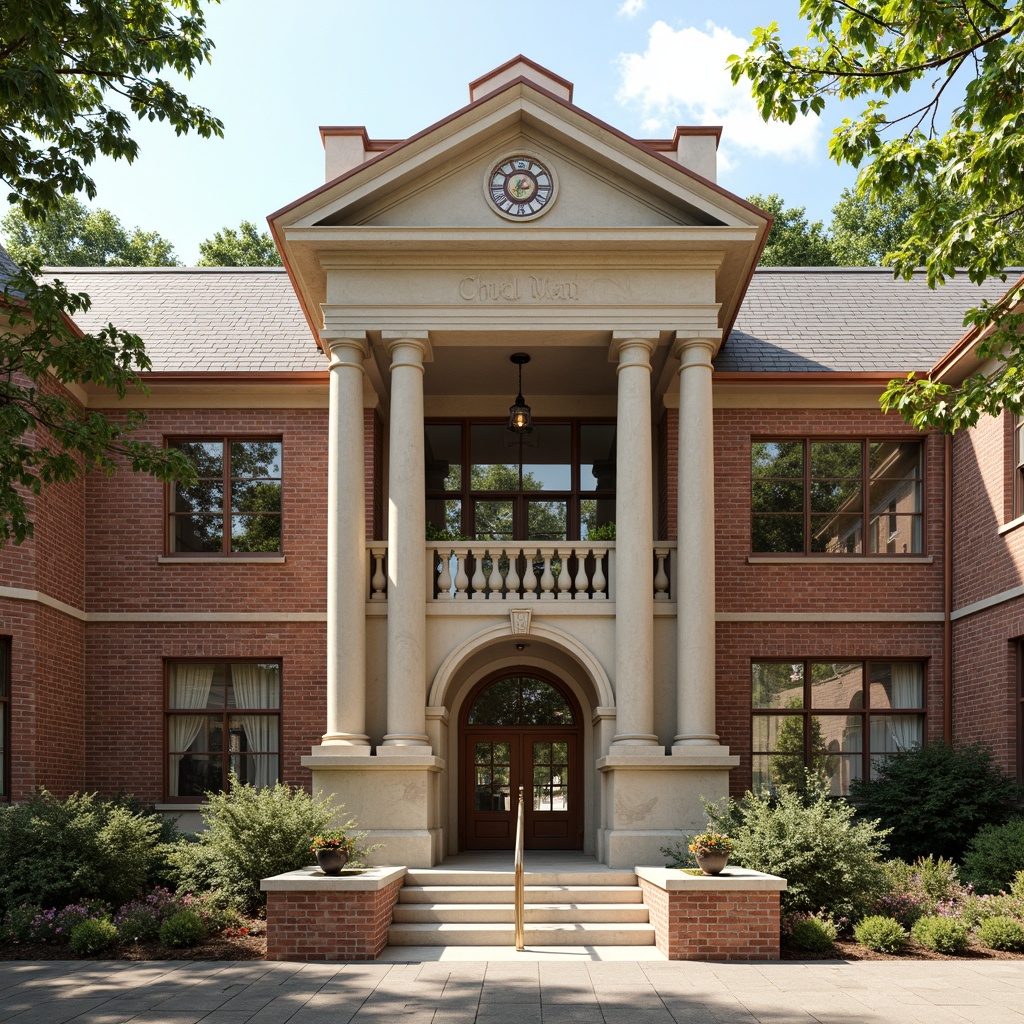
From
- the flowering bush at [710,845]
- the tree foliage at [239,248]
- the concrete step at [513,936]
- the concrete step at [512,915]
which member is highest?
the tree foliage at [239,248]

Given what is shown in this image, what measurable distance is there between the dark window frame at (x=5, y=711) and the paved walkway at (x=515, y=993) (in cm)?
474

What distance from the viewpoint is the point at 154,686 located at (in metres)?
18.2

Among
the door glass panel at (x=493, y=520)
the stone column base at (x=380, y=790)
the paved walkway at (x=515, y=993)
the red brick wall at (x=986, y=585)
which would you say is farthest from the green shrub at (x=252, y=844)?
the red brick wall at (x=986, y=585)

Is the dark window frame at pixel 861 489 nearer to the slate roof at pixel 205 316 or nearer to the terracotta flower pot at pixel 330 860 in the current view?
the slate roof at pixel 205 316

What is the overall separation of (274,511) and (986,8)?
1255 centimetres

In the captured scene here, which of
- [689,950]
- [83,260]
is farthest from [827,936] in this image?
[83,260]

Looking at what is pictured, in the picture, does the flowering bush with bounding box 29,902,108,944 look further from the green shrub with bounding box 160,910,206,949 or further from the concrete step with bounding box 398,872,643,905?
the concrete step with bounding box 398,872,643,905

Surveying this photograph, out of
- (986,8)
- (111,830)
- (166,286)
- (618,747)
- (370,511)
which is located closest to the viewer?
(986,8)

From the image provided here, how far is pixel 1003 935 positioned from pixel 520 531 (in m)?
9.66

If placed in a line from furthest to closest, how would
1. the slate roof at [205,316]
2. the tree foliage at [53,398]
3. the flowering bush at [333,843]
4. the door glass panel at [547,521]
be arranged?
the door glass panel at [547,521]
the slate roof at [205,316]
the flowering bush at [333,843]
the tree foliage at [53,398]

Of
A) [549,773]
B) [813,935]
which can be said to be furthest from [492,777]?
[813,935]

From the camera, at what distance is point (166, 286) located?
22844mm

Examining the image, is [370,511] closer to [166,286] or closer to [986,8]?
[166,286]

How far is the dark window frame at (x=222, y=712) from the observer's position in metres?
18.0
